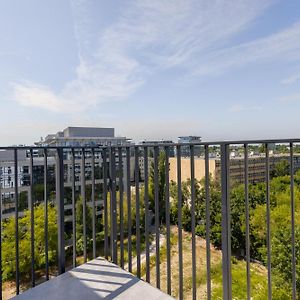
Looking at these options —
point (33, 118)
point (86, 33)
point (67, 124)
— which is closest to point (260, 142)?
point (86, 33)

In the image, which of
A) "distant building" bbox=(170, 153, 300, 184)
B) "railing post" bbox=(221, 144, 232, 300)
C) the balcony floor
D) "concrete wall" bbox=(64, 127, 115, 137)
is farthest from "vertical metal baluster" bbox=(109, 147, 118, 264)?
"concrete wall" bbox=(64, 127, 115, 137)

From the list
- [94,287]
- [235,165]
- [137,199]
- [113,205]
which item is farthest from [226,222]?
[113,205]

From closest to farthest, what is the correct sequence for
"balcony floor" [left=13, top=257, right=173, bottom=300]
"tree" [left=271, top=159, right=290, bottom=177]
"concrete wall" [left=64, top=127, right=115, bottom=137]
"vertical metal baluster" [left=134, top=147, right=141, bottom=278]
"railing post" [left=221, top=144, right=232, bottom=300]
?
1. "tree" [left=271, top=159, right=290, bottom=177]
2. "railing post" [left=221, top=144, right=232, bottom=300]
3. "balcony floor" [left=13, top=257, right=173, bottom=300]
4. "vertical metal baluster" [left=134, top=147, right=141, bottom=278]
5. "concrete wall" [left=64, top=127, right=115, bottom=137]

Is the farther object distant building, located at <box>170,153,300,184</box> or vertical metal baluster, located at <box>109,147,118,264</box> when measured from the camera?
vertical metal baluster, located at <box>109,147,118,264</box>

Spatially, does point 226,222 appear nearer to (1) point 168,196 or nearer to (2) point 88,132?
(1) point 168,196

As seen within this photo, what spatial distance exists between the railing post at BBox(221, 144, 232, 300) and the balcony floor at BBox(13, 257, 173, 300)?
368mm

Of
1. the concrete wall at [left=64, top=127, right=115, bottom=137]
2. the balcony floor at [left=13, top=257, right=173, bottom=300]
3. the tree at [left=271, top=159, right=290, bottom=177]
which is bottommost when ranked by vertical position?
the balcony floor at [left=13, top=257, right=173, bottom=300]

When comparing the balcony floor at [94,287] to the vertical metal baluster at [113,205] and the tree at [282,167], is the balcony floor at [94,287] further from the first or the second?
the tree at [282,167]

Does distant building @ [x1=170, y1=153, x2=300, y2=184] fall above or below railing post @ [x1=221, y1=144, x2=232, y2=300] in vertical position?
above

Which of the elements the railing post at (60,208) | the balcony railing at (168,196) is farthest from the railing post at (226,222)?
the railing post at (60,208)

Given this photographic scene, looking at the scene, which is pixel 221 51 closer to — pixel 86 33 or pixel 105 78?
pixel 105 78

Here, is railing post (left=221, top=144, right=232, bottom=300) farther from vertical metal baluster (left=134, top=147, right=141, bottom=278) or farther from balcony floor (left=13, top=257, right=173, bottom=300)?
vertical metal baluster (left=134, top=147, right=141, bottom=278)

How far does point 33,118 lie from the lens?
75.8ft

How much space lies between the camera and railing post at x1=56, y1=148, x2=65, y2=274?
1.91 metres
